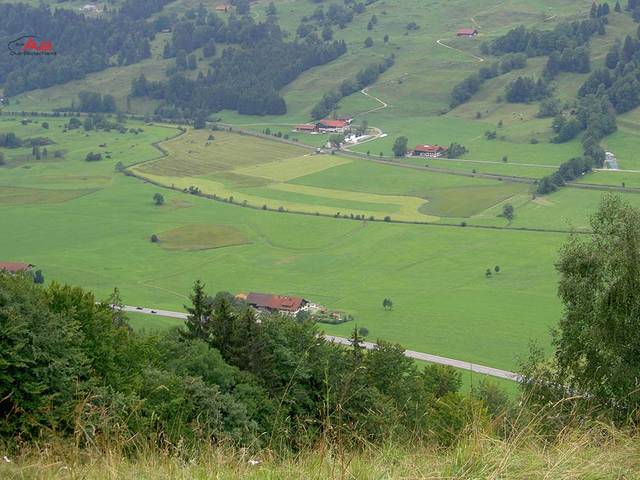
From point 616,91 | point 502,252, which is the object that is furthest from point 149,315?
point 616,91

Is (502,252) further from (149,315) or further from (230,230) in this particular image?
(149,315)

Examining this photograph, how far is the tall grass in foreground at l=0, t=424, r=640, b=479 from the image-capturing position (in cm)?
643

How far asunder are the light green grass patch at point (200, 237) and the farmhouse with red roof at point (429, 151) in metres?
36.7

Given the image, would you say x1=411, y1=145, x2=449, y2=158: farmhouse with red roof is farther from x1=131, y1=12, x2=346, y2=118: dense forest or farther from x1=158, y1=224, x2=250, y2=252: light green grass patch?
x1=158, y1=224, x2=250, y2=252: light green grass patch

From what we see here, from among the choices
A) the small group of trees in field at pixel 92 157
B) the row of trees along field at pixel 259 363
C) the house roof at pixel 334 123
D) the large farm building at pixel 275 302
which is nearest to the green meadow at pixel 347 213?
the small group of trees in field at pixel 92 157

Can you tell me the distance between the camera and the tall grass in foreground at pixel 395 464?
21.1 ft

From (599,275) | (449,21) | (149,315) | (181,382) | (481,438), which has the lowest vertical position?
(149,315)

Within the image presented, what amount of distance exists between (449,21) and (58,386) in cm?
15307

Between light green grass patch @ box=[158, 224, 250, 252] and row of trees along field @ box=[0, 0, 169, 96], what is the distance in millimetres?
94372

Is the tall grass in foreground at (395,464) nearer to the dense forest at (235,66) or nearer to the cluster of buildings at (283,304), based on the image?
the cluster of buildings at (283,304)

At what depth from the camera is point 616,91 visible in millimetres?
113250

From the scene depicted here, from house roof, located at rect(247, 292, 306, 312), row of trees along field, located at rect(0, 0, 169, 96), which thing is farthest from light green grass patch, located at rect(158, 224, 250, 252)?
row of trees along field, located at rect(0, 0, 169, 96)

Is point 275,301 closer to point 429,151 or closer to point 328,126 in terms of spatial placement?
point 429,151

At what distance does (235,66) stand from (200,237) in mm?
86770
